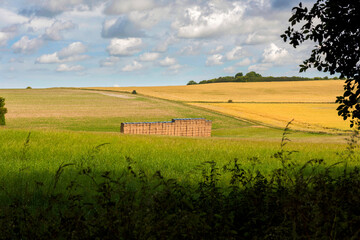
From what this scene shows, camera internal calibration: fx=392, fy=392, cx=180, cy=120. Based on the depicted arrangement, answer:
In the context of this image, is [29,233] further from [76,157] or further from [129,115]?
[129,115]

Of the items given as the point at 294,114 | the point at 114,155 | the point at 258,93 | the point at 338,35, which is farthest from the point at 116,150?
the point at 258,93

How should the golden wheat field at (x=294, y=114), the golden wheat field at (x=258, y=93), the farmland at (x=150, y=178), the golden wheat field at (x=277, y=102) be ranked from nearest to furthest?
1. the farmland at (x=150, y=178)
2. the golden wheat field at (x=294, y=114)
3. the golden wheat field at (x=277, y=102)
4. the golden wheat field at (x=258, y=93)

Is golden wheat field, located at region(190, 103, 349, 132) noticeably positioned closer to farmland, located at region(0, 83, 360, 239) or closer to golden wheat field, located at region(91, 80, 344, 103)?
farmland, located at region(0, 83, 360, 239)

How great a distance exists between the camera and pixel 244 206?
17.3 ft

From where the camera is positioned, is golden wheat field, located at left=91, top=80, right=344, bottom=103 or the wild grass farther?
golden wheat field, located at left=91, top=80, right=344, bottom=103

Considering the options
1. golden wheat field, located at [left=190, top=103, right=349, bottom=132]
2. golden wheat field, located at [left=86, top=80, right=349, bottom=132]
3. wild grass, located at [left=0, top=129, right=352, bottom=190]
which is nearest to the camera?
wild grass, located at [left=0, top=129, right=352, bottom=190]

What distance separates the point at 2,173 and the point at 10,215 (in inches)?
219

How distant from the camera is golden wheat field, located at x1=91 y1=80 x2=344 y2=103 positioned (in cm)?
7250

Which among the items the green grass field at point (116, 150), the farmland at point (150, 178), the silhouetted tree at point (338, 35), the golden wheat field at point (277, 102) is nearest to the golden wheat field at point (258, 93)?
the golden wheat field at point (277, 102)

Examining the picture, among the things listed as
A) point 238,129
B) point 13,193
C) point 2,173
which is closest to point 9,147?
point 2,173

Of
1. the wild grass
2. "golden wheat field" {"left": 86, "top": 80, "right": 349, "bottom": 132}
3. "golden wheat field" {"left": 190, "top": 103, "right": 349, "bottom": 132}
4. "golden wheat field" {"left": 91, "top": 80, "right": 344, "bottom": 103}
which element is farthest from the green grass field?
"golden wheat field" {"left": 91, "top": 80, "right": 344, "bottom": 103}

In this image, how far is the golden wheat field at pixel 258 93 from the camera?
238 feet

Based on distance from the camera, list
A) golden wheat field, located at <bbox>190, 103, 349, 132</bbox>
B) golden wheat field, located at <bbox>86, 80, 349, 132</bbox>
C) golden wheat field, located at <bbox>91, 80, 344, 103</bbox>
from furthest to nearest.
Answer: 1. golden wheat field, located at <bbox>91, 80, 344, 103</bbox>
2. golden wheat field, located at <bbox>86, 80, 349, 132</bbox>
3. golden wheat field, located at <bbox>190, 103, 349, 132</bbox>

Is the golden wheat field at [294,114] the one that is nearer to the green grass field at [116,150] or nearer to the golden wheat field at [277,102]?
the golden wheat field at [277,102]
